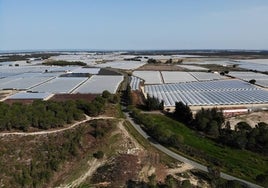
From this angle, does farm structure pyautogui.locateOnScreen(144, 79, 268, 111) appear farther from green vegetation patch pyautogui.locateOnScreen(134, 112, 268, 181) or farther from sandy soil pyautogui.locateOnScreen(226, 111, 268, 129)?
green vegetation patch pyautogui.locateOnScreen(134, 112, 268, 181)

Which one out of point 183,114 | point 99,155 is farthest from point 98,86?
point 99,155

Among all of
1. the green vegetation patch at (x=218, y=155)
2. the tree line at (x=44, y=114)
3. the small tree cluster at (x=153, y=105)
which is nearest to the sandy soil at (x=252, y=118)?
the green vegetation patch at (x=218, y=155)

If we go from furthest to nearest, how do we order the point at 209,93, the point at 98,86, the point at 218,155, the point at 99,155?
1. the point at 98,86
2. the point at 209,93
3. the point at 218,155
4. the point at 99,155

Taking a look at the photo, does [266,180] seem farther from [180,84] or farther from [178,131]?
[180,84]

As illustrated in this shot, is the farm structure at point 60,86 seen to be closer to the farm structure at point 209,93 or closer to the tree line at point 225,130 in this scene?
the farm structure at point 209,93

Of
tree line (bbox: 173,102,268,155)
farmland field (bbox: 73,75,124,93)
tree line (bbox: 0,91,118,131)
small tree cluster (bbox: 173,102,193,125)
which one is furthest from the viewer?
farmland field (bbox: 73,75,124,93)

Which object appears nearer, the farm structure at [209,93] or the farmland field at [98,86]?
the farm structure at [209,93]

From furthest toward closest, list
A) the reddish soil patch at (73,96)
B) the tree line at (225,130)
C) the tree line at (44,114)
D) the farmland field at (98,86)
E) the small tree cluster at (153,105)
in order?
the farmland field at (98,86)
the reddish soil patch at (73,96)
the small tree cluster at (153,105)
the tree line at (44,114)
the tree line at (225,130)

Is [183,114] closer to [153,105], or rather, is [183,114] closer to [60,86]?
[153,105]

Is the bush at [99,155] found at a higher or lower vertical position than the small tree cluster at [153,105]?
lower

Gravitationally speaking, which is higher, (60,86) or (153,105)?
(153,105)

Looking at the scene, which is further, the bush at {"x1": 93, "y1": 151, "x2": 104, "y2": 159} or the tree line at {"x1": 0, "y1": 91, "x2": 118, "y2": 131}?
the tree line at {"x1": 0, "y1": 91, "x2": 118, "y2": 131}

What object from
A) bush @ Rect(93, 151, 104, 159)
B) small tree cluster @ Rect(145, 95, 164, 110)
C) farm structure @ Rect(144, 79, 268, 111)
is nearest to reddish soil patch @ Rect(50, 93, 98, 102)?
small tree cluster @ Rect(145, 95, 164, 110)
